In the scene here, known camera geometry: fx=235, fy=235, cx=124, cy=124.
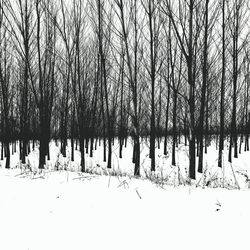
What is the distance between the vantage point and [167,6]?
7480 millimetres

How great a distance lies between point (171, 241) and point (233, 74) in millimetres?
15119

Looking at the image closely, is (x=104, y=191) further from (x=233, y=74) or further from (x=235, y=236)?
(x=233, y=74)

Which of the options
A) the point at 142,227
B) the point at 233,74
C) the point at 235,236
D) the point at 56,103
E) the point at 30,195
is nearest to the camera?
the point at 235,236

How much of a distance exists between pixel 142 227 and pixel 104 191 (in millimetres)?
1072

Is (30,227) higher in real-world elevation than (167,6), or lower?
lower

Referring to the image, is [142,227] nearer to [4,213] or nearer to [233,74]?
[4,213]

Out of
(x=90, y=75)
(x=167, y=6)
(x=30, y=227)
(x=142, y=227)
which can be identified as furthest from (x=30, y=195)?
(x=90, y=75)

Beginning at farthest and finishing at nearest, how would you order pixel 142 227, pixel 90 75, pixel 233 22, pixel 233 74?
pixel 90 75, pixel 233 74, pixel 233 22, pixel 142 227

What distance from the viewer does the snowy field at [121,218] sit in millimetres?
2436

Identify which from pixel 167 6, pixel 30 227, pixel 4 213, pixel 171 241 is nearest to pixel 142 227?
pixel 171 241

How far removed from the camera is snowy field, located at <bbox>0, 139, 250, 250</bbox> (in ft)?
7.99

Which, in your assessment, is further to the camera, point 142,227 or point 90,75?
point 90,75

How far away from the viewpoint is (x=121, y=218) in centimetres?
289

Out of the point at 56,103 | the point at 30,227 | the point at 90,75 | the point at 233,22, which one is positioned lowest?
the point at 30,227
